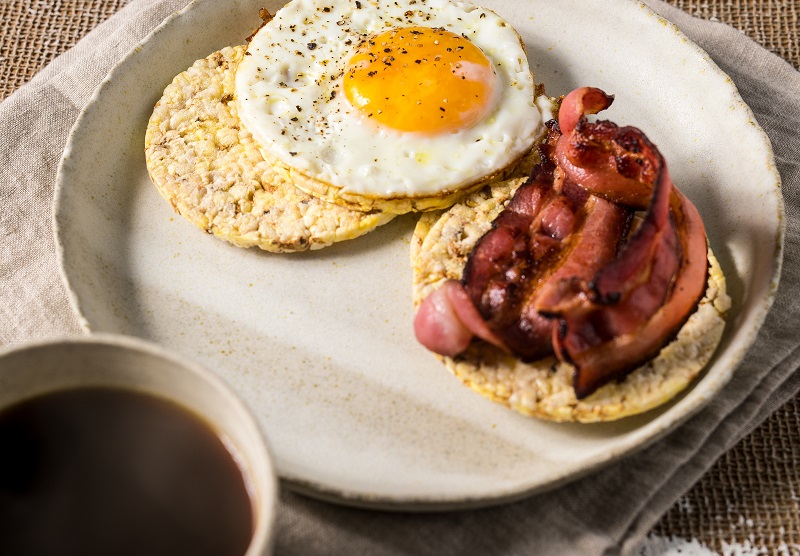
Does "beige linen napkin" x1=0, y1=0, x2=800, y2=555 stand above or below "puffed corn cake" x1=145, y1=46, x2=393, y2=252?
below

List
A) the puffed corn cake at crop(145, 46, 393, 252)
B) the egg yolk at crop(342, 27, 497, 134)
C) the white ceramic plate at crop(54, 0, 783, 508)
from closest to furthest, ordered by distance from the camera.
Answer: the white ceramic plate at crop(54, 0, 783, 508) < the puffed corn cake at crop(145, 46, 393, 252) < the egg yolk at crop(342, 27, 497, 134)

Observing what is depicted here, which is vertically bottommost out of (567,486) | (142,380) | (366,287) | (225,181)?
(567,486)

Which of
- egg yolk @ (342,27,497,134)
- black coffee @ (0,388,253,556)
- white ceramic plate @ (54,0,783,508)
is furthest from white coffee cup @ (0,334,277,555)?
egg yolk @ (342,27,497,134)

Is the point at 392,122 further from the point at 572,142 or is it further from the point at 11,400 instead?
the point at 11,400

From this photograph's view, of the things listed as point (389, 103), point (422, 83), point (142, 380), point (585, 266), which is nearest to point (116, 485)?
point (142, 380)

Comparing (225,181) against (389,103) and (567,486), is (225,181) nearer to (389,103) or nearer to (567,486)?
(389,103)

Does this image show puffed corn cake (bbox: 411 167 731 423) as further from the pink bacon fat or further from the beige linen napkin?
the beige linen napkin

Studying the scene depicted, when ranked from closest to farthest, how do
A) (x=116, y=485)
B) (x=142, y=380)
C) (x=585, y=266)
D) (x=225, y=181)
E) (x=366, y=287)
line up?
(x=116, y=485), (x=142, y=380), (x=585, y=266), (x=366, y=287), (x=225, y=181)

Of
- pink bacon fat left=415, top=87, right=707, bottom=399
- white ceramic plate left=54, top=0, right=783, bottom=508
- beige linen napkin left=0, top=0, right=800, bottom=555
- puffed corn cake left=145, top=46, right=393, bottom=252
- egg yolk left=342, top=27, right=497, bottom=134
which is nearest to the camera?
pink bacon fat left=415, top=87, right=707, bottom=399
